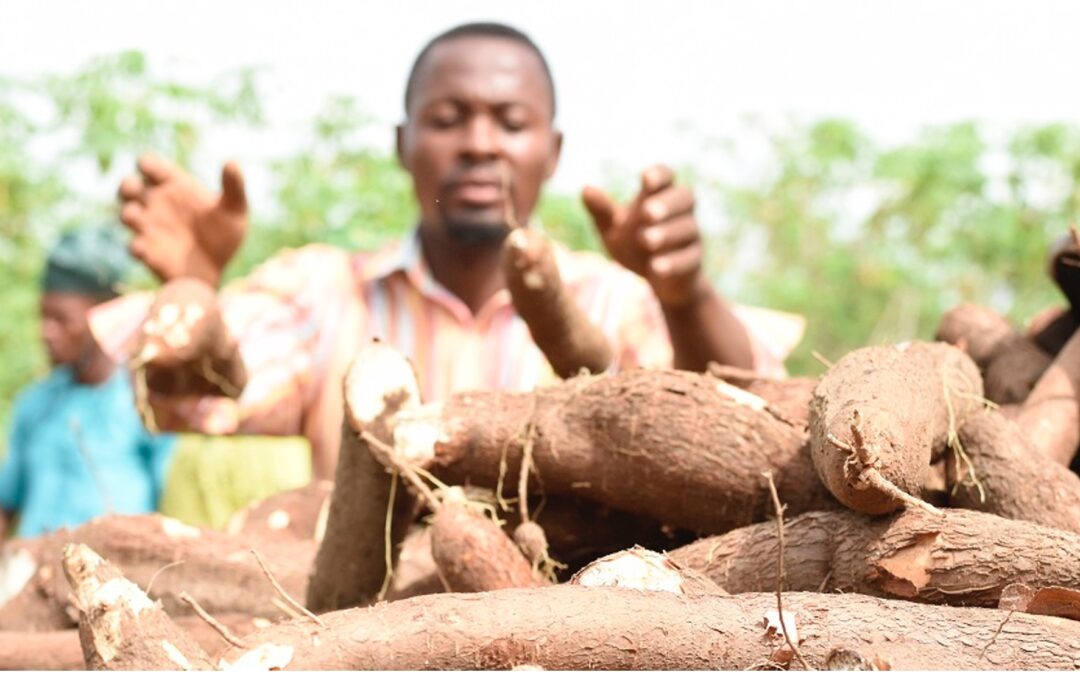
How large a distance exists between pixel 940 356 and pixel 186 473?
2472 mm

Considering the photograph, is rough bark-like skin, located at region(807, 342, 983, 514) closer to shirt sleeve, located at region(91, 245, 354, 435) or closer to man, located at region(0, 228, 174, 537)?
shirt sleeve, located at region(91, 245, 354, 435)

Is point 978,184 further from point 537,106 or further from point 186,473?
point 186,473

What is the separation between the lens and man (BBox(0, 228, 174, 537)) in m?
3.75

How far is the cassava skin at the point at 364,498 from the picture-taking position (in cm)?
174

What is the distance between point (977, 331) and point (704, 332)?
0.63 m

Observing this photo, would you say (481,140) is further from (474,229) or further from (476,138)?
(474,229)

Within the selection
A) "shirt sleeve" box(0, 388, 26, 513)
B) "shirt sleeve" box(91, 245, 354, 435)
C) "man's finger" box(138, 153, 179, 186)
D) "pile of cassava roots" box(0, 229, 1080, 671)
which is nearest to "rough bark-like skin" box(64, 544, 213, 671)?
"pile of cassava roots" box(0, 229, 1080, 671)

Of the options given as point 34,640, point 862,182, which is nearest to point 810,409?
point 34,640

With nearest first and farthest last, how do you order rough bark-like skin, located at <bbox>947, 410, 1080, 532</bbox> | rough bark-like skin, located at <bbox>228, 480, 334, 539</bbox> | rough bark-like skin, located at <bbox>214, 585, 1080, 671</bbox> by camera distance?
rough bark-like skin, located at <bbox>214, 585, 1080, 671</bbox> < rough bark-like skin, located at <bbox>947, 410, 1080, 532</bbox> < rough bark-like skin, located at <bbox>228, 480, 334, 539</bbox>

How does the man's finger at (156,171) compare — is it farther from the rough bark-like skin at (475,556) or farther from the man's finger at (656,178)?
the rough bark-like skin at (475,556)

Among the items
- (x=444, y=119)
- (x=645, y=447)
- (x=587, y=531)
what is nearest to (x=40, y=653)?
(x=587, y=531)

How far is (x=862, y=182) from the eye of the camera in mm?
7754

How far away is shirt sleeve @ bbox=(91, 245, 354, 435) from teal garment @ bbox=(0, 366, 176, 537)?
772mm

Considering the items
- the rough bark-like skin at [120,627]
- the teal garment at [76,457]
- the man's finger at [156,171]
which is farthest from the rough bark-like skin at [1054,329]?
the teal garment at [76,457]
